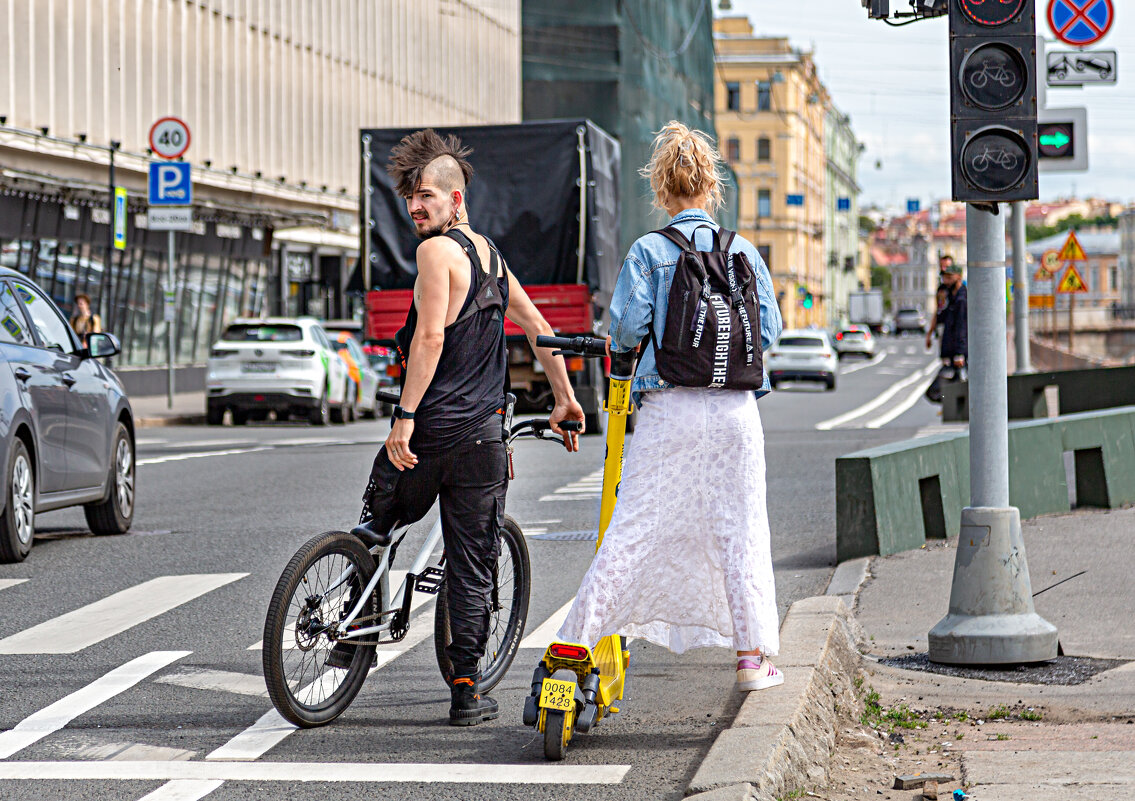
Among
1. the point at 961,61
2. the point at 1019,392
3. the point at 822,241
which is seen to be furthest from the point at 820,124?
the point at 961,61

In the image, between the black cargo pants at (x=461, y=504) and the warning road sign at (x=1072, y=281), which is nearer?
the black cargo pants at (x=461, y=504)

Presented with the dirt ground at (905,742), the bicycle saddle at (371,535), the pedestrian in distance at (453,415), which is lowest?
the dirt ground at (905,742)

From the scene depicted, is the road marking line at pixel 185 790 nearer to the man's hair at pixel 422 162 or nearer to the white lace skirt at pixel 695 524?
the white lace skirt at pixel 695 524

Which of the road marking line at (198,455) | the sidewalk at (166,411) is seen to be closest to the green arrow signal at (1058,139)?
the road marking line at (198,455)

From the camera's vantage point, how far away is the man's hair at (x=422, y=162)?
18.6ft

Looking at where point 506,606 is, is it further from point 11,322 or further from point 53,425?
point 11,322

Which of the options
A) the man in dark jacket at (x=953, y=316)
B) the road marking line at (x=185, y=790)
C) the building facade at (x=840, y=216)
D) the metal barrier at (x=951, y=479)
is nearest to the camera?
the road marking line at (x=185, y=790)

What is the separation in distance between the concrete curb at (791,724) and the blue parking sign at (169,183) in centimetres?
2301

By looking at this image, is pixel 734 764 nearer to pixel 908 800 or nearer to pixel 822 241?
pixel 908 800

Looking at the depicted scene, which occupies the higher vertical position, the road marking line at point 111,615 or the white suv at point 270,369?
the white suv at point 270,369

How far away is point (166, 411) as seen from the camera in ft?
96.1

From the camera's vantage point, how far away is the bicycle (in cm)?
532

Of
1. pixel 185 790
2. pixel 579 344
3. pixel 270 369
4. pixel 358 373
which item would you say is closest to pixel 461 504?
pixel 579 344

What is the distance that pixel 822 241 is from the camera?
133500 mm
